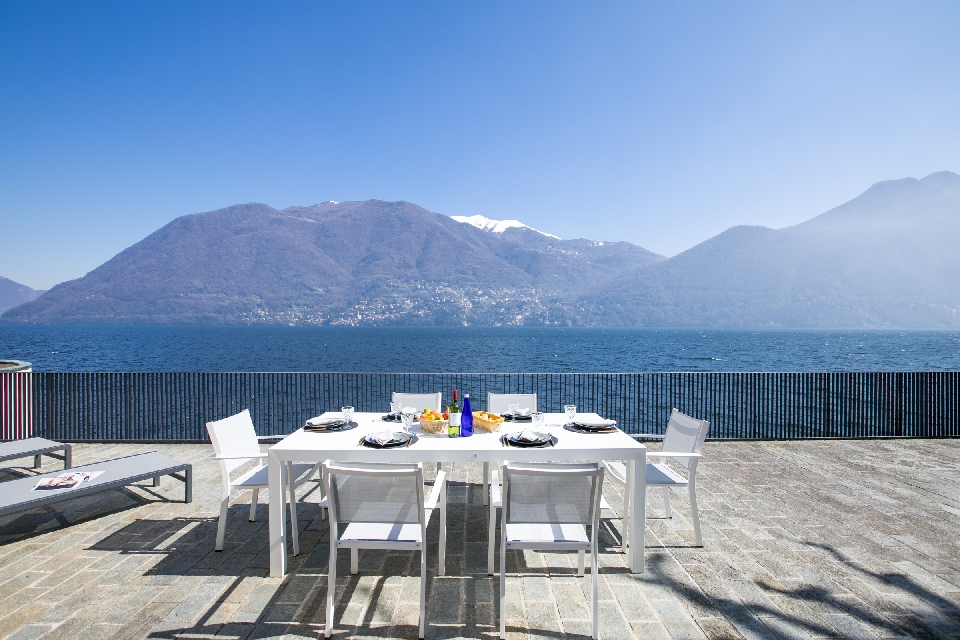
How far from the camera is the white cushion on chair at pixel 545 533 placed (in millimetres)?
2266

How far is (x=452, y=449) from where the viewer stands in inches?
110

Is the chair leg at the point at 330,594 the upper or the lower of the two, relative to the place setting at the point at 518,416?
lower

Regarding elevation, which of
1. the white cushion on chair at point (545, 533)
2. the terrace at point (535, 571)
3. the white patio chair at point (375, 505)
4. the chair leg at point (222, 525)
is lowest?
the terrace at point (535, 571)

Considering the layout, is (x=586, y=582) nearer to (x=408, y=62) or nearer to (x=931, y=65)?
(x=931, y=65)

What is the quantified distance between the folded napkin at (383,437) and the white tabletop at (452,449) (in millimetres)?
67

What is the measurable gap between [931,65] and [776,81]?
2.90m

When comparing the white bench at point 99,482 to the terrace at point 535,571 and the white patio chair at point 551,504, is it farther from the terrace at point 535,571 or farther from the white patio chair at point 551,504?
the white patio chair at point 551,504

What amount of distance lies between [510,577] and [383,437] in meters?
1.13

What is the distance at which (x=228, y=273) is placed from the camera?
12331 cm

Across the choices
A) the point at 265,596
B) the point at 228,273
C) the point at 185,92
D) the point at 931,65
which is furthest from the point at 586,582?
the point at 228,273

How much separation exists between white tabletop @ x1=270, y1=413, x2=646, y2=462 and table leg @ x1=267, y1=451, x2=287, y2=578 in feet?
0.22

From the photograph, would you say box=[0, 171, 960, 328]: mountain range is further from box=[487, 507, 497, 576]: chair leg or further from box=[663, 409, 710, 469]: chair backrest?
box=[487, 507, 497, 576]: chair leg

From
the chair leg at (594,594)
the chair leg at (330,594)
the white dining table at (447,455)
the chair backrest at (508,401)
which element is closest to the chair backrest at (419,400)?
the chair backrest at (508,401)

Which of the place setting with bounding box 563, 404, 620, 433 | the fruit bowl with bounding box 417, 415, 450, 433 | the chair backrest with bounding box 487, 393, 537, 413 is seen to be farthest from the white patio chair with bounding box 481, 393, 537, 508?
the fruit bowl with bounding box 417, 415, 450, 433
